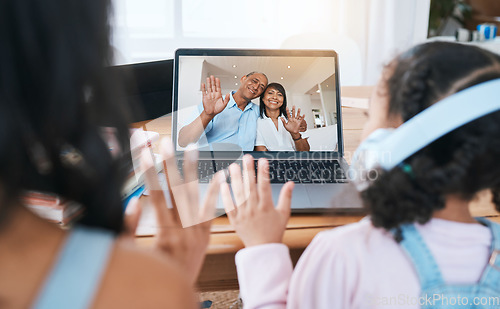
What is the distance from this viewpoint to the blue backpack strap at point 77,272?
0.29 metres

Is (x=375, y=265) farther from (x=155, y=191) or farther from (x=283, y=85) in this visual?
(x=283, y=85)

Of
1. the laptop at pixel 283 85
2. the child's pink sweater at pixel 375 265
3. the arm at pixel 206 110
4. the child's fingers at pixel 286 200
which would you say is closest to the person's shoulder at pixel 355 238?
the child's pink sweater at pixel 375 265

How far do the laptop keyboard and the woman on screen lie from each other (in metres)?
0.05

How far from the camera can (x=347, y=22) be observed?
275 centimetres

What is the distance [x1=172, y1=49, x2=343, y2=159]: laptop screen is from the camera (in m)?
1.01

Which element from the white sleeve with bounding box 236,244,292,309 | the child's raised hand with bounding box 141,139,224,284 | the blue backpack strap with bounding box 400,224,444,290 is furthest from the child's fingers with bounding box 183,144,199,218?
the blue backpack strap with bounding box 400,224,444,290

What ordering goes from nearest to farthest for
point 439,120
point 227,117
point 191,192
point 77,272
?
point 77,272 → point 439,120 → point 191,192 → point 227,117

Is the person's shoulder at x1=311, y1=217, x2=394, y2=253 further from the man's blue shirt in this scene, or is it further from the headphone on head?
the man's blue shirt

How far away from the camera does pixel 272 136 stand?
1.01 m

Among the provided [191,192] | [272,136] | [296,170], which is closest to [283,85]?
[272,136]

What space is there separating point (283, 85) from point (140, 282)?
0.78 metres

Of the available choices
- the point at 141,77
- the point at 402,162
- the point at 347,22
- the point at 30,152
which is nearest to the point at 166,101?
the point at 141,77

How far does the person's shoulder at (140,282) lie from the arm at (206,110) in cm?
68

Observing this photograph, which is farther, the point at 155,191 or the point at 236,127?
the point at 236,127
